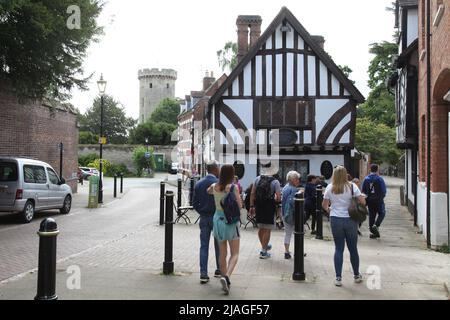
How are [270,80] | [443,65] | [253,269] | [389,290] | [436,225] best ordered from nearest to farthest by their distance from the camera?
[389,290] < [253,269] < [443,65] < [436,225] < [270,80]

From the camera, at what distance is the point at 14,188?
1415 centimetres

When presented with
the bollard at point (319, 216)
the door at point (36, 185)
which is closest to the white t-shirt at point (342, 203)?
the bollard at point (319, 216)

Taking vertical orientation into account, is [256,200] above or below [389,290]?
above

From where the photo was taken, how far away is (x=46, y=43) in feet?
44.8

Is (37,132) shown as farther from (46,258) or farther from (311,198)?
(46,258)

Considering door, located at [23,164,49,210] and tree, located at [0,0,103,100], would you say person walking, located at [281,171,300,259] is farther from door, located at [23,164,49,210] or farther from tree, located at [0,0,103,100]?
door, located at [23,164,49,210]

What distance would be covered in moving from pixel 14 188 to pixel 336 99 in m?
11.9

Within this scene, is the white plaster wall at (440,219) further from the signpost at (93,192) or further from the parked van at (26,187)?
the signpost at (93,192)

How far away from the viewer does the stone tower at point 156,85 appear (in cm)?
9838

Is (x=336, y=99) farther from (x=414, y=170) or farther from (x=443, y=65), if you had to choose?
(x=443, y=65)

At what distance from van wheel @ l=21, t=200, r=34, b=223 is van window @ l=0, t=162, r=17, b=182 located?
2.73 feet

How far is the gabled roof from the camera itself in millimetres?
19352

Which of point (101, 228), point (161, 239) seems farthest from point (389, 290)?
point (101, 228)

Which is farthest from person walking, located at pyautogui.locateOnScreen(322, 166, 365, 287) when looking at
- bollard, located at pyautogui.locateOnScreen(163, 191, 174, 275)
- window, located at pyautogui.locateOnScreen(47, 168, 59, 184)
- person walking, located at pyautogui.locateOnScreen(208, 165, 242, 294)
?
window, located at pyautogui.locateOnScreen(47, 168, 59, 184)
